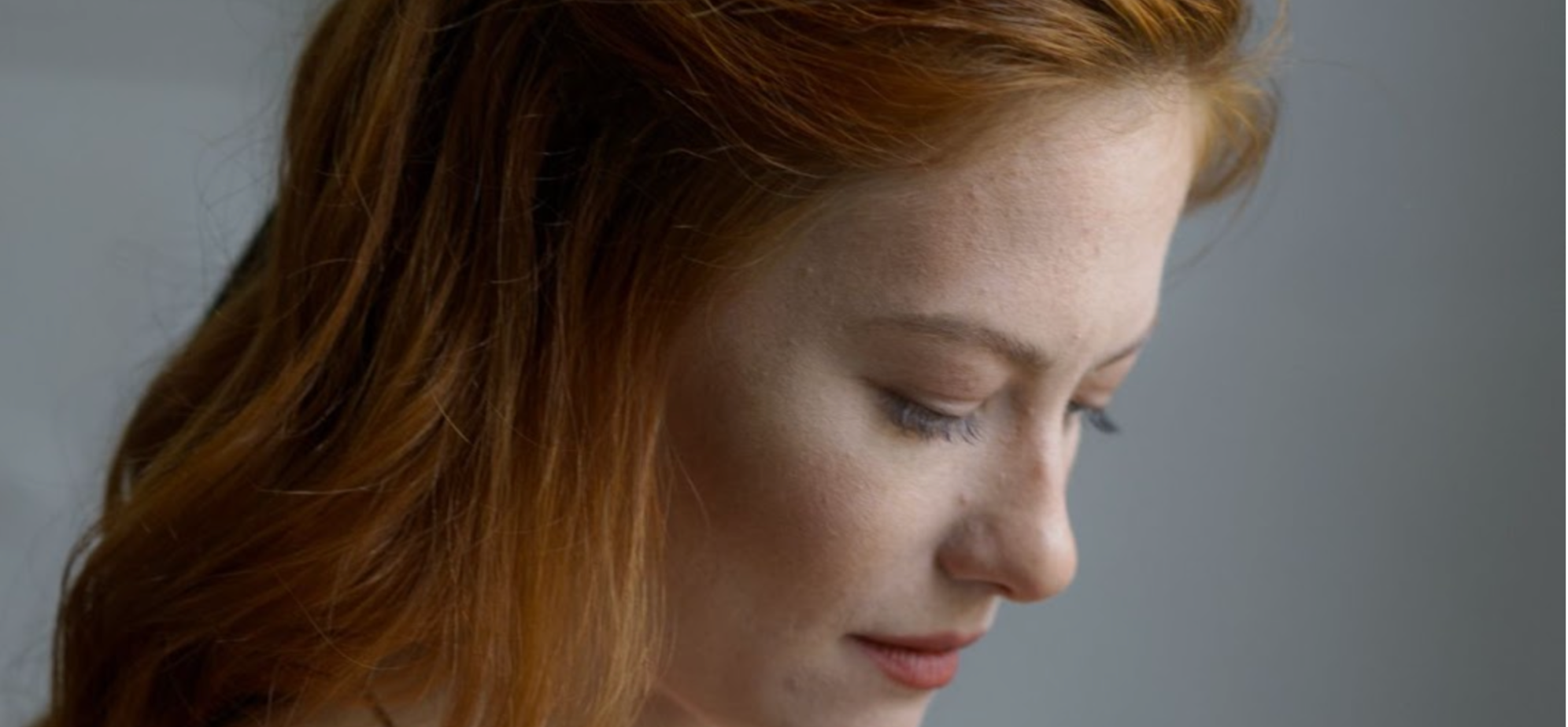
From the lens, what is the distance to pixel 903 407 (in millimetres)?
1130

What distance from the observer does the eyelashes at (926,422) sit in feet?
3.70

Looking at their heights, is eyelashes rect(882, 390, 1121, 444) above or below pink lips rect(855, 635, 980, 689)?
above

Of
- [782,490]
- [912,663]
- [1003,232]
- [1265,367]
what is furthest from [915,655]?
[1265,367]

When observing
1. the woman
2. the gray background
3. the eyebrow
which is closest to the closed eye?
the woman

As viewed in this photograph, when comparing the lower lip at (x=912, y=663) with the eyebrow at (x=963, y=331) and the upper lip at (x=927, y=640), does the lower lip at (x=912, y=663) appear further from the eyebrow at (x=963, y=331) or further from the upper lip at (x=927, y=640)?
the eyebrow at (x=963, y=331)

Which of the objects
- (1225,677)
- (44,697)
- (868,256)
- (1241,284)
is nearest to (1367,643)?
(1225,677)

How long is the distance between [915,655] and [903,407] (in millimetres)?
159

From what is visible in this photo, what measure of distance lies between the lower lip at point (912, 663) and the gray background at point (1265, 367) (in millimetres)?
504

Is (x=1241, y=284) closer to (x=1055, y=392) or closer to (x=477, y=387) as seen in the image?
(x=1055, y=392)

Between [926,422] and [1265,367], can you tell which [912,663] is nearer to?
[926,422]

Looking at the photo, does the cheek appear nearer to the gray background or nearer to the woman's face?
the woman's face

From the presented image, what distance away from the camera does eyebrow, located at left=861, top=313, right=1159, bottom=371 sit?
109cm

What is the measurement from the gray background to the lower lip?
50 cm

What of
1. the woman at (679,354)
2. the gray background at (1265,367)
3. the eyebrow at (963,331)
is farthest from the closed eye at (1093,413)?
the gray background at (1265,367)
